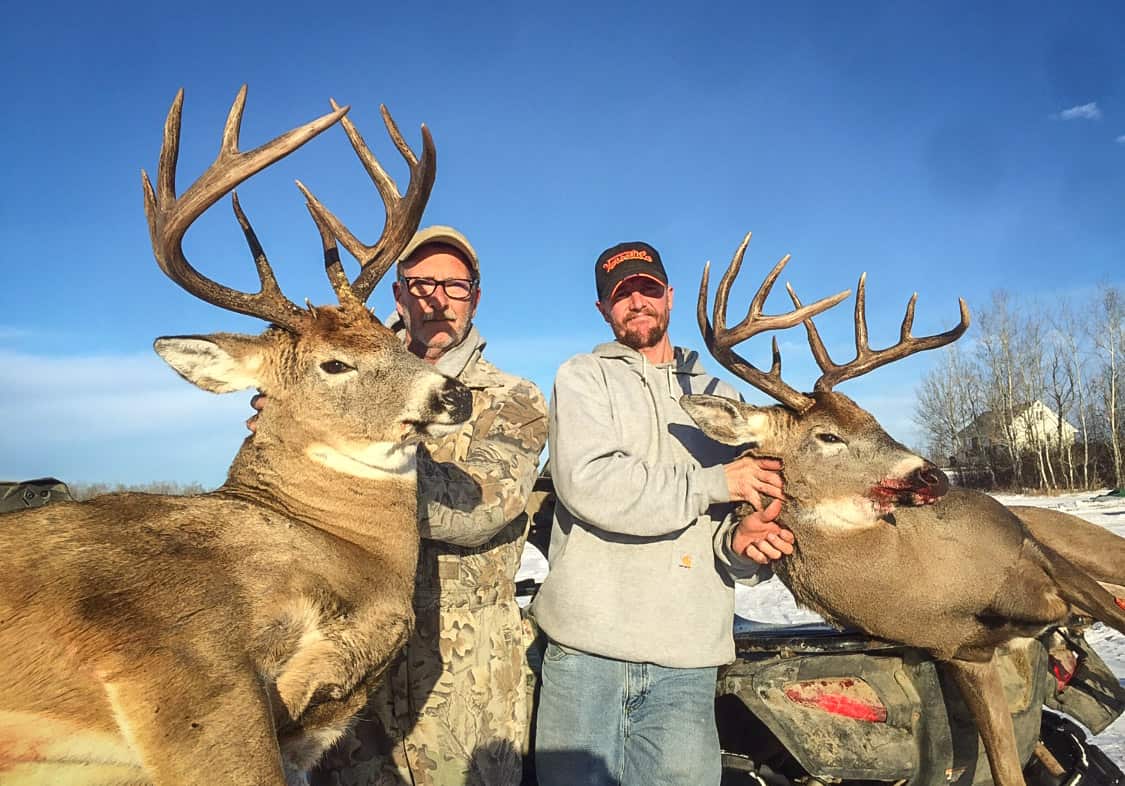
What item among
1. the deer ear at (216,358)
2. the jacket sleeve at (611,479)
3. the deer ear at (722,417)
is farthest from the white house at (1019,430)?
the deer ear at (216,358)

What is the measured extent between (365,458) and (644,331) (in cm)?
162

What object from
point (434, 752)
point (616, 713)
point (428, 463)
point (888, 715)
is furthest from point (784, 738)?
point (428, 463)

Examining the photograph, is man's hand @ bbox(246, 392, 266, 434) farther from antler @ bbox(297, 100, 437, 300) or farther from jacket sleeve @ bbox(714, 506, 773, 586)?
jacket sleeve @ bbox(714, 506, 773, 586)

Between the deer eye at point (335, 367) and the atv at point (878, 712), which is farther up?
the deer eye at point (335, 367)

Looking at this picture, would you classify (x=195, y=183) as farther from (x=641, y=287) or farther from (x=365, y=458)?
(x=641, y=287)

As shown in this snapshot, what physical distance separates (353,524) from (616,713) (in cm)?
135

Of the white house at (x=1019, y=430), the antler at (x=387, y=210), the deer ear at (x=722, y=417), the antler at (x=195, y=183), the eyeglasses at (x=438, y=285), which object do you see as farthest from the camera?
the white house at (x=1019, y=430)

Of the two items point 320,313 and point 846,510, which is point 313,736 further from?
point 846,510

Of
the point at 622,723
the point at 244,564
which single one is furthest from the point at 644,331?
the point at 244,564

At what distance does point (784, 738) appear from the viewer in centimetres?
321

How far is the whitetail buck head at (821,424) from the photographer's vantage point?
3.72 m

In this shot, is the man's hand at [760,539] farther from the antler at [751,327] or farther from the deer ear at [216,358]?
the deer ear at [216,358]

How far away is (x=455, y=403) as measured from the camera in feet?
9.47

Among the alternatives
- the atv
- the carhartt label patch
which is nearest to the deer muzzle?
the atv
